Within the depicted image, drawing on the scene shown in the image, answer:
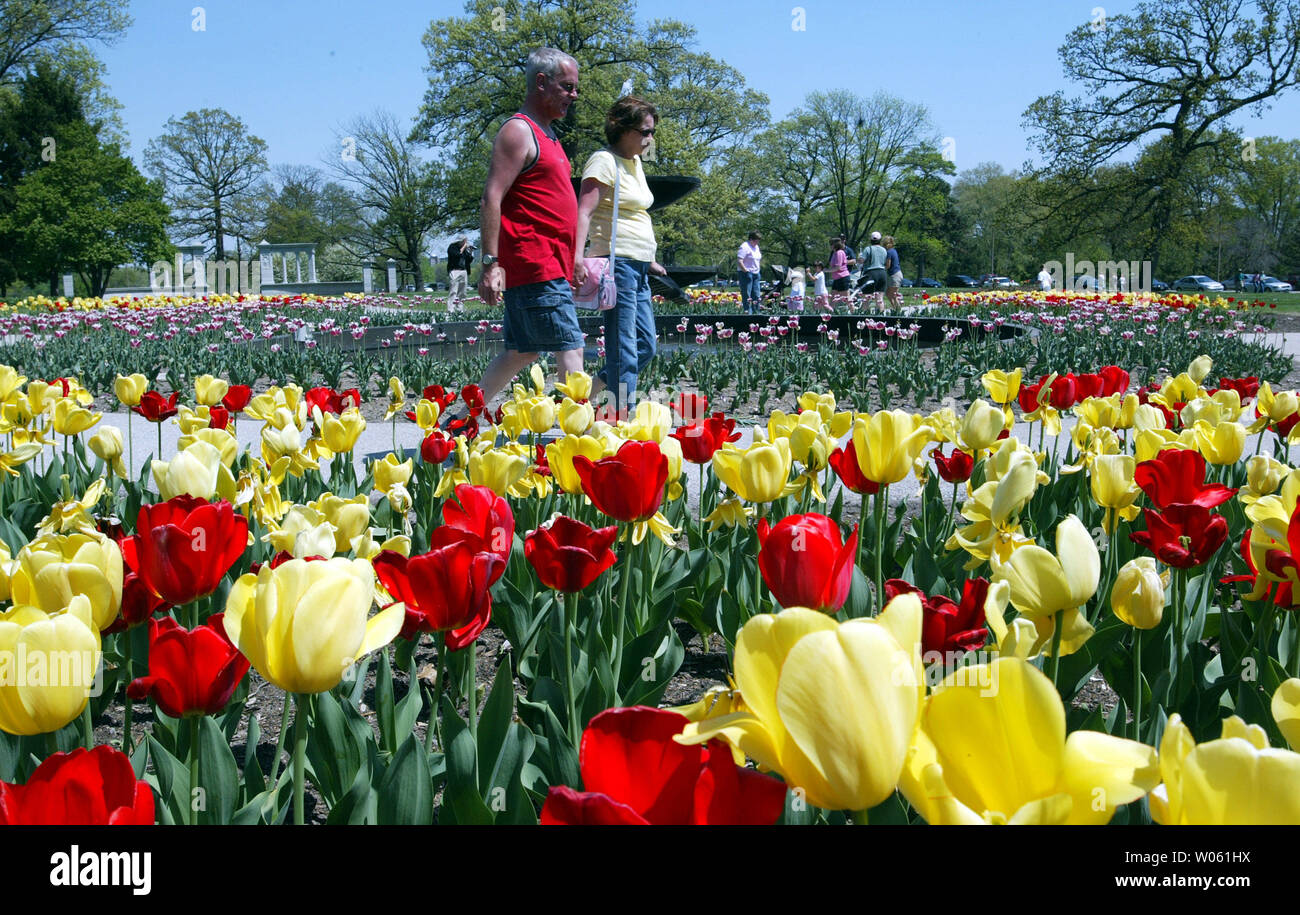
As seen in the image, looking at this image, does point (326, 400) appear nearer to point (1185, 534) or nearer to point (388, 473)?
point (388, 473)

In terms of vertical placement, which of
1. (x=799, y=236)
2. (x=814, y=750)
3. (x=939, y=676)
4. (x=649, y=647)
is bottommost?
(x=649, y=647)

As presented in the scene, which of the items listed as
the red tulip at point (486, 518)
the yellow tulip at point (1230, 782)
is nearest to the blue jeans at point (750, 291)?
the red tulip at point (486, 518)

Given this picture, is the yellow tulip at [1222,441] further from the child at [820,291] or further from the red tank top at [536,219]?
the child at [820,291]

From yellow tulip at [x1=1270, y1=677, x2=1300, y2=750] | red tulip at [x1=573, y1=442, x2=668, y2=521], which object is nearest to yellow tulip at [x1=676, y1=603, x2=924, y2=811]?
yellow tulip at [x1=1270, y1=677, x2=1300, y2=750]

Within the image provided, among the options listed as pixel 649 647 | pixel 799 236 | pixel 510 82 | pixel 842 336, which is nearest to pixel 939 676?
pixel 649 647

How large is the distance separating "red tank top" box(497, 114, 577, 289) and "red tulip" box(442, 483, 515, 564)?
3.01m

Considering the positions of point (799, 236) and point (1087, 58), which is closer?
point (1087, 58)

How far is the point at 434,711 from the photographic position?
1.55m

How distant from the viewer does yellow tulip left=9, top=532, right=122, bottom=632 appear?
1189mm

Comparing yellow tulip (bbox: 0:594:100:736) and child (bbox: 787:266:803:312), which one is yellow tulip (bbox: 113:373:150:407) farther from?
child (bbox: 787:266:803:312)

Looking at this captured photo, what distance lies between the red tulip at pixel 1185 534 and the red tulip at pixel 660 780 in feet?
4.03

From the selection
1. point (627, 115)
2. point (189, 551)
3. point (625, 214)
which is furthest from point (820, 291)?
point (189, 551)

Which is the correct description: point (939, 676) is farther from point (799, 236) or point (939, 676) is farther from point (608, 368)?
point (799, 236)

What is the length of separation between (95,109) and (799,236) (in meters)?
34.2
